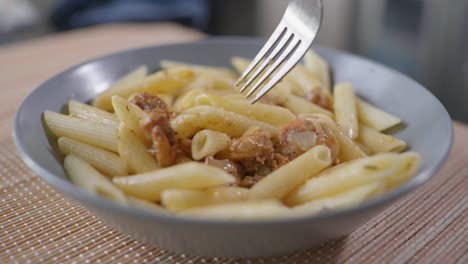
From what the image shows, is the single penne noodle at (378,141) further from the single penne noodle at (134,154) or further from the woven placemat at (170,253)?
the single penne noodle at (134,154)

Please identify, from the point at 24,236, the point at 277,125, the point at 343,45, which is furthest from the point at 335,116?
the point at 343,45

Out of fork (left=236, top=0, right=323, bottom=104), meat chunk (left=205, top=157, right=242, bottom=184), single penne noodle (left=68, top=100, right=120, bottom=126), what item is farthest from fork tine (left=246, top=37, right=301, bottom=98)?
single penne noodle (left=68, top=100, right=120, bottom=126)

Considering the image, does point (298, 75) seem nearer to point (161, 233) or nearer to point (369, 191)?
point (369, 191)

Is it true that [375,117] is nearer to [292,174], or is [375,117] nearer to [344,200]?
[292,174]

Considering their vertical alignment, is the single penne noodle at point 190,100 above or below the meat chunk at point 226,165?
above

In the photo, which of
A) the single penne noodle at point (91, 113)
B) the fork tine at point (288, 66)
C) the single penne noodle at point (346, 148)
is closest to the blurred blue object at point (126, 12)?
the single penne noodle at point (91, 113)

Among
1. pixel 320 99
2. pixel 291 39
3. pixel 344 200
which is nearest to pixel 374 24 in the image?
pixel 320 99
